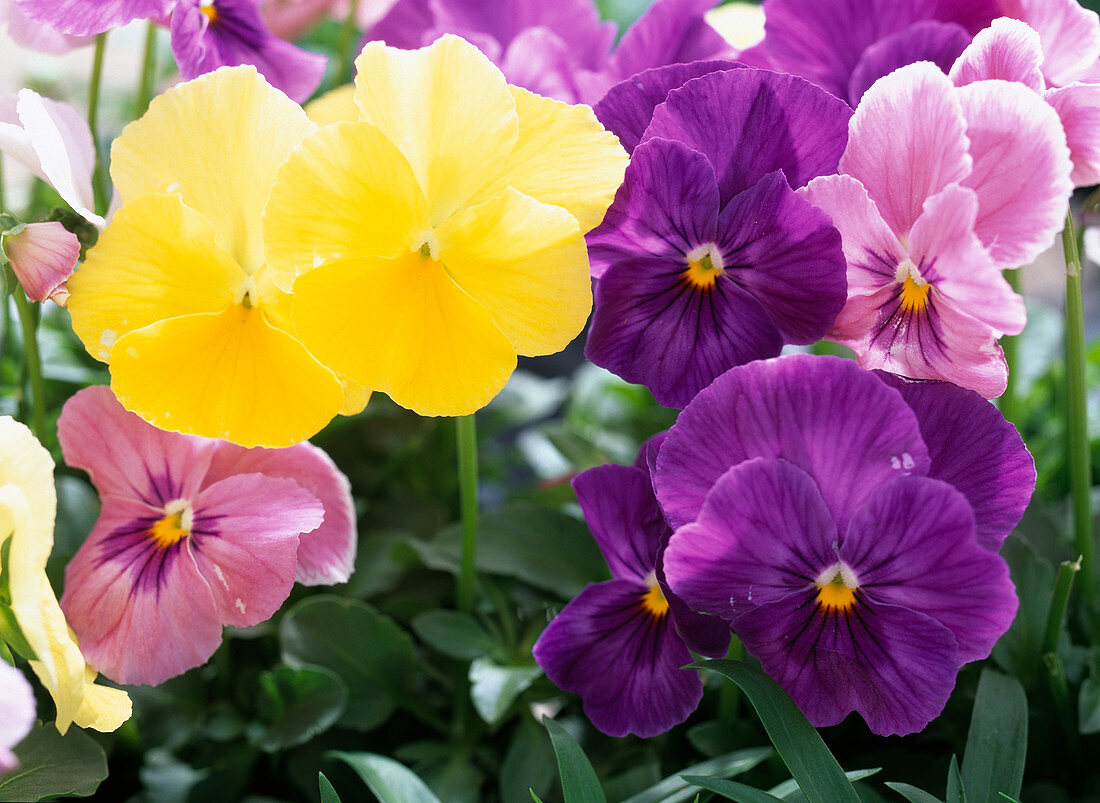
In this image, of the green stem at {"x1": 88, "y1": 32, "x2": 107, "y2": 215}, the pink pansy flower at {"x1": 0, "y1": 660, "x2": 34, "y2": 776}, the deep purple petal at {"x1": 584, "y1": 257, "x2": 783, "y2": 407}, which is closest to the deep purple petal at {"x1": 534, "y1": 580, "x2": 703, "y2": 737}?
the deep purple petal at {"x1": 584, "y1": 257, "x2": 783, "y2": 407}

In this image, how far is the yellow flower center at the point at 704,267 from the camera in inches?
15.7

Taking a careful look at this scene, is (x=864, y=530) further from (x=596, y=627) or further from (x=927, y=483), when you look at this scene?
(x=596, y=627)

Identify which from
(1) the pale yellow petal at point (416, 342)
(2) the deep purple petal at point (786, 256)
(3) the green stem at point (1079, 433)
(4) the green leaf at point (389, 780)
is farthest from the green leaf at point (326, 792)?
(3) the green stem at point (1079, 433)

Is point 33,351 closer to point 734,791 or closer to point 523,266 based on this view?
point 523,266

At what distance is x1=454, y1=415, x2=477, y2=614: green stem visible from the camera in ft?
1.57

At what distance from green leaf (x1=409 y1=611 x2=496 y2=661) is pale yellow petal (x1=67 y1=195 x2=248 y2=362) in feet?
0.75

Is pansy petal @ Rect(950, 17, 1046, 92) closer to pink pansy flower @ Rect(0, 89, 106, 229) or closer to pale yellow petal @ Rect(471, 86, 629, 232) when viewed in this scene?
pale yellow petal @ Rect(471, 86, 629, 232)

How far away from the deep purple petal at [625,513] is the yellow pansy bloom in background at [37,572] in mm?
206

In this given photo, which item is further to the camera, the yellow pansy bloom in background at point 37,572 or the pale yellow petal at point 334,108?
the pale yellow petal at point 334,108

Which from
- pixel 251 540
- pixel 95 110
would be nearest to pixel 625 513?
pixel 251 540

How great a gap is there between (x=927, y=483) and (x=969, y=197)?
3.9 inches

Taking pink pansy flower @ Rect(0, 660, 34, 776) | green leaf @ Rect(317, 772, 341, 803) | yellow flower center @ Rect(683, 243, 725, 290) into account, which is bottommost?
green leaf @ Rect(317, 772, 341, 803)

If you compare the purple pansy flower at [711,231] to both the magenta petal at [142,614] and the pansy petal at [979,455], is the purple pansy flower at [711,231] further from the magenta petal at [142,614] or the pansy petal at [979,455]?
the magenta petal at [142,614]

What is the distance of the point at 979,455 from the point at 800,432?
0.25ft
